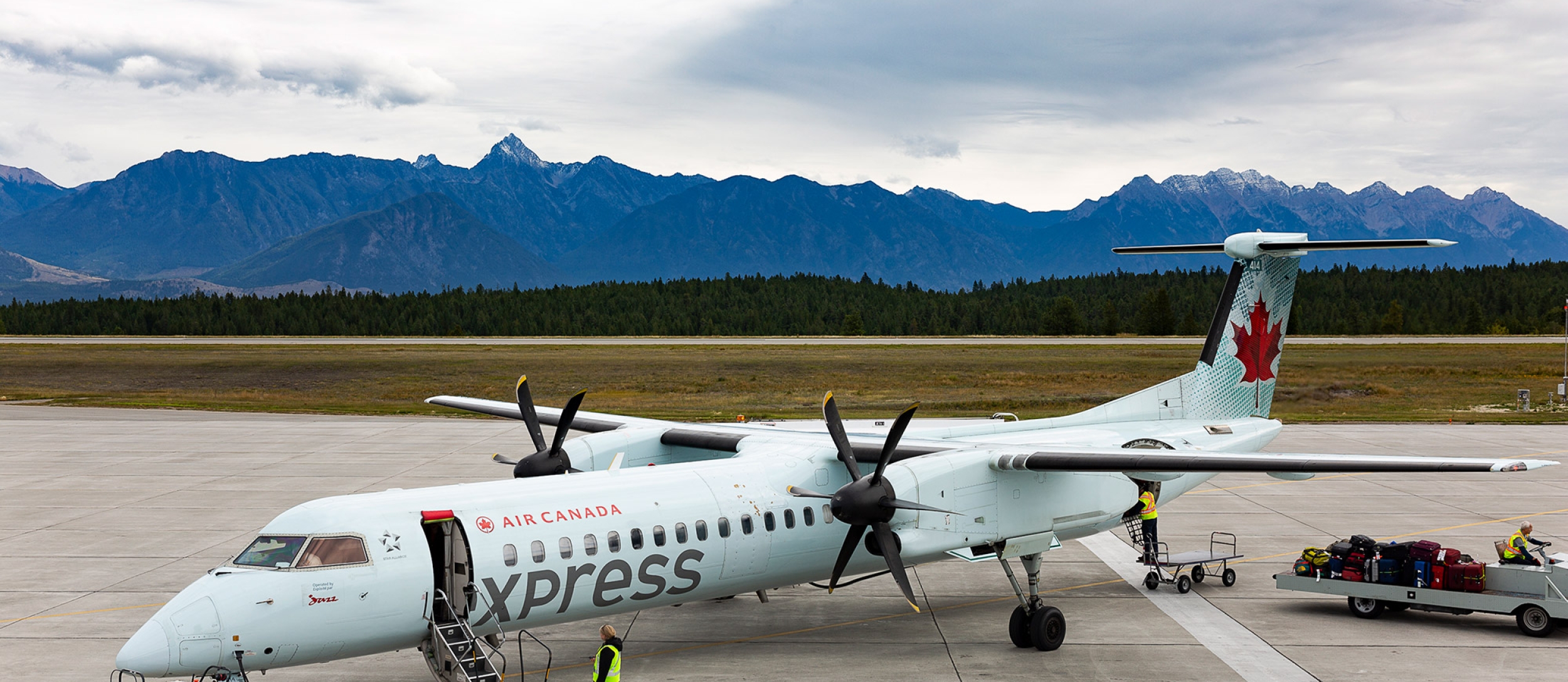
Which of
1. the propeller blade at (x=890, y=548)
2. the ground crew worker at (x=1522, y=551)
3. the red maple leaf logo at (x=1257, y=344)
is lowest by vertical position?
the ground crew worker at (x=1522, y=551)

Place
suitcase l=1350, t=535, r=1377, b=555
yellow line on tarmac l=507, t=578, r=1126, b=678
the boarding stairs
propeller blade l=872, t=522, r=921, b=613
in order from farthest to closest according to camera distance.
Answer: suitcase l=1350, t=535, r=1377, b=555, yellow line on tarmac l=507, t=578, r=1126, b=678, propeller blade l=872, t=522, r=921, b=613, the boarding stairs

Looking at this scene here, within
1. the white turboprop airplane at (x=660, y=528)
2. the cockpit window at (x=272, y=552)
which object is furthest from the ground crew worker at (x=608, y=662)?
the cockpit window at (x=272, y=552)

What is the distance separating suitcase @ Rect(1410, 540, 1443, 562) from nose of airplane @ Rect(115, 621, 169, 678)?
17404 mm

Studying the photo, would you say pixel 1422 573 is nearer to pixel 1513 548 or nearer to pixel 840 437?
pixel 1513 548

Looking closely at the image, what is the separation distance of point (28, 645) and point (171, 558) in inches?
228

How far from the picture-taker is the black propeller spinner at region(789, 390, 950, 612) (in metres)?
13.5

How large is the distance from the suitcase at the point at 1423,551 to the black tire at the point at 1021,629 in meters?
6.56

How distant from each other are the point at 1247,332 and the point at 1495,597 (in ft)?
22.2

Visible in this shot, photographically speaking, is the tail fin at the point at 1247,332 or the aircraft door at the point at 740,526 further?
the tail fin at the point at 1247,332

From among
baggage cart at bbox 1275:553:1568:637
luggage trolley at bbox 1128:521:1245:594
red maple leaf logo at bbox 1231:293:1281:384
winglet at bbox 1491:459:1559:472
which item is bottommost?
luggage trolley at bbox 1128:521:1245:594

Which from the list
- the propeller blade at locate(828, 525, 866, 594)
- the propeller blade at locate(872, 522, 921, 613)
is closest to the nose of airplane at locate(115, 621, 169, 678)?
the propeller blade at locate(828, 525, 866, 594)

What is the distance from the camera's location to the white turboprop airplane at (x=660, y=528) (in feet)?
37.1

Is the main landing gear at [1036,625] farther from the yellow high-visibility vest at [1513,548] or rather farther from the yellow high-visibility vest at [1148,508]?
the yellow high-visibility vest at [1513,548]

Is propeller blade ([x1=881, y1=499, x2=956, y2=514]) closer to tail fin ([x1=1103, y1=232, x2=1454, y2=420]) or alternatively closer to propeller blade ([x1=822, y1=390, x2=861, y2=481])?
propeller blade ([x1=822, y1=390, x2=861, y2=481])
